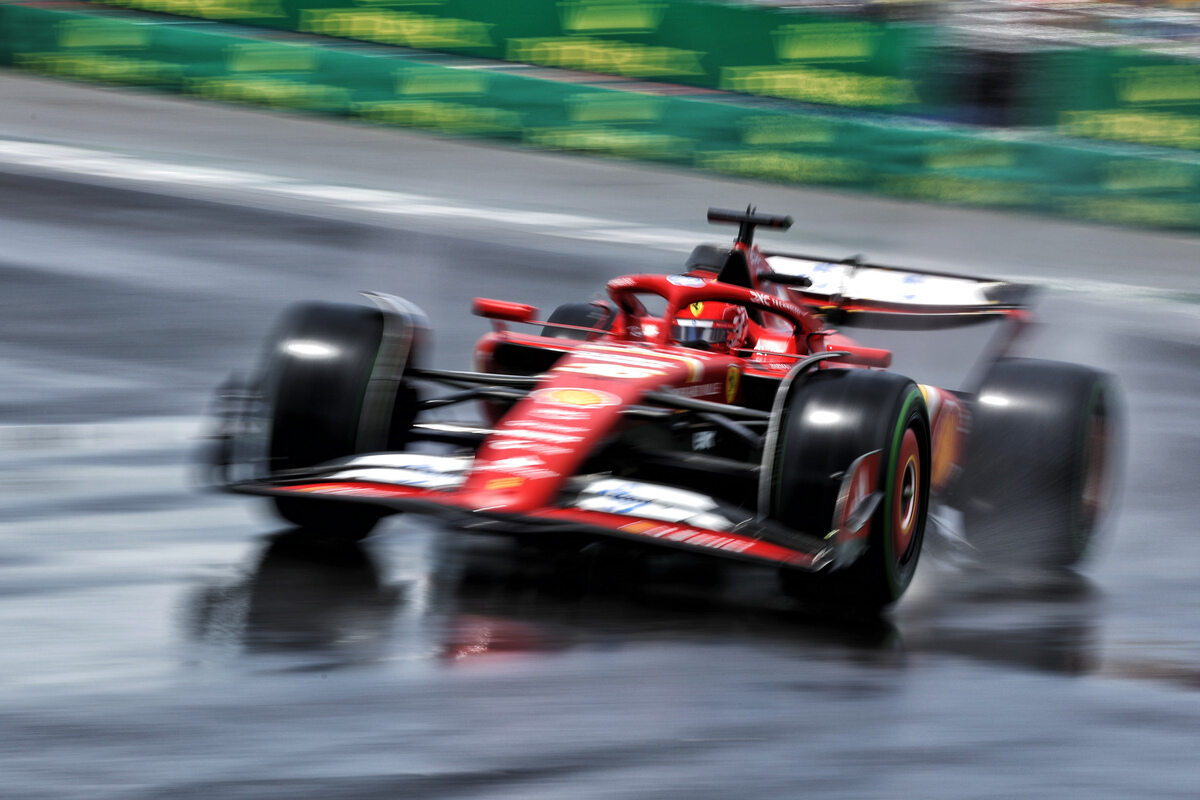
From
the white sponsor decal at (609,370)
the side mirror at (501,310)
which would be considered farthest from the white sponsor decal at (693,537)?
the side mirror at (501,310)

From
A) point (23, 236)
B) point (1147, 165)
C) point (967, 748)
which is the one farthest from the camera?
point (1147, 165)

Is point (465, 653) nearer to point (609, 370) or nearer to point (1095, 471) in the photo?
point (609, 370)

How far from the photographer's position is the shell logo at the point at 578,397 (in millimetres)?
6871

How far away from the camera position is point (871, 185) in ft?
64.2

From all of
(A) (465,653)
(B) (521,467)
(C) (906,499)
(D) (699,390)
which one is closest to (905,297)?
(D) (699,390)

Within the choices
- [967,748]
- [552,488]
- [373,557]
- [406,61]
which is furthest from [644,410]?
[406,61]

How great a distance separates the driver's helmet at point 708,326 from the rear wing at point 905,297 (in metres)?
1.01

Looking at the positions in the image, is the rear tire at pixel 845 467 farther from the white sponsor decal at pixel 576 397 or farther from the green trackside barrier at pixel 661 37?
the green trackside barrier at pixel 661 37

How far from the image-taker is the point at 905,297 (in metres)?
9.20

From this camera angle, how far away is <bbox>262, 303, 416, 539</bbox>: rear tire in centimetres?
711

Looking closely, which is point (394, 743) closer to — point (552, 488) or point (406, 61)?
point (552, 488)

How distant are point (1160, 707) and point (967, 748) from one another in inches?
37.0

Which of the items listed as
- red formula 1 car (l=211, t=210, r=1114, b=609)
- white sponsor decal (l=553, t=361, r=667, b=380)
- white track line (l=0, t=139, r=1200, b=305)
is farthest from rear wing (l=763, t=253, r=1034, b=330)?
white track line (l=0, t=139, r=1200, b=305)

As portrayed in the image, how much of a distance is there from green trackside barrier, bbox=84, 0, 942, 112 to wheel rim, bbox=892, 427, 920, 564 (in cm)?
1280
